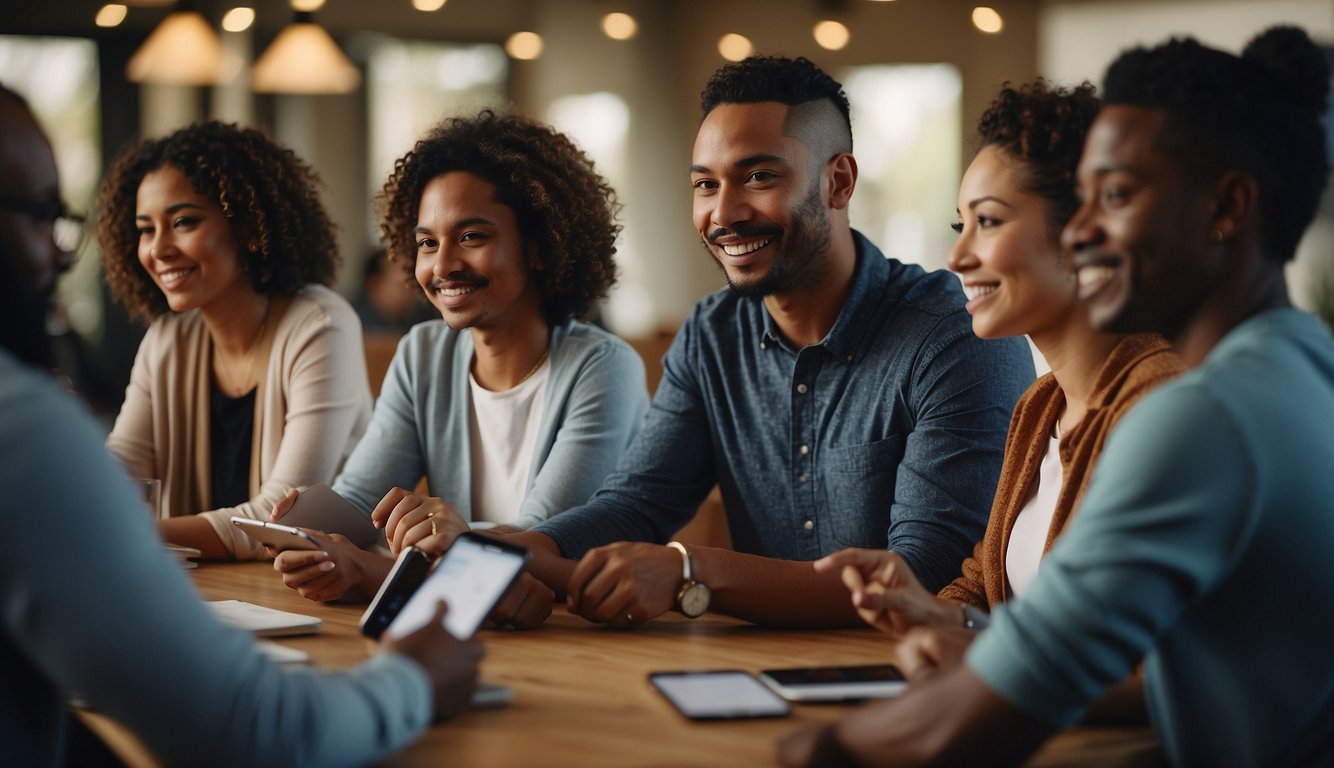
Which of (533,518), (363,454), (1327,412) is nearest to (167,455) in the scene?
(363,454)

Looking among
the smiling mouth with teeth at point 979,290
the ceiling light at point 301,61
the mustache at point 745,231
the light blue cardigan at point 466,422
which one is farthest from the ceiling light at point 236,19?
the smiling mouth with teeth at point 979,290

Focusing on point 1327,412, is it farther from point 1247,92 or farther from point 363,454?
point 363,454

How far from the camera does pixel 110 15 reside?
286 inches

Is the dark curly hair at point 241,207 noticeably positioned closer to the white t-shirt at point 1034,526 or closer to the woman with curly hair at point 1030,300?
the woman with curly hair at point 1030,300

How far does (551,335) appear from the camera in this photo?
106 inches

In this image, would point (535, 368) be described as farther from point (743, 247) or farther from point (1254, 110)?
point (1254, 110)

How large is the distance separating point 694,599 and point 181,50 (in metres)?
3.89

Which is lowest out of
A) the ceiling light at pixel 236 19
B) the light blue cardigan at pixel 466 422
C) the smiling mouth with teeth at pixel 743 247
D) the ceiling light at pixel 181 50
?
the light blue cardigan at pixel 466 422

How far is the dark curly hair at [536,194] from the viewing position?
2.63 metres

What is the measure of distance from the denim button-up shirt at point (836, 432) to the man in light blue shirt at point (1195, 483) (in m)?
0.74

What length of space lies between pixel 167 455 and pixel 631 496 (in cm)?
121

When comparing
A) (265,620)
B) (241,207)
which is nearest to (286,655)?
(265,620)

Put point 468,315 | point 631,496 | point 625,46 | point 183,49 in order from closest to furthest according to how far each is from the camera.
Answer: point 631,496 < point 468,315 < point 183,49 < point 625,46

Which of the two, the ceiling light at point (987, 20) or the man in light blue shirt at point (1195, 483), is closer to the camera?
the man in light blue shirt at point (1195, 483)
